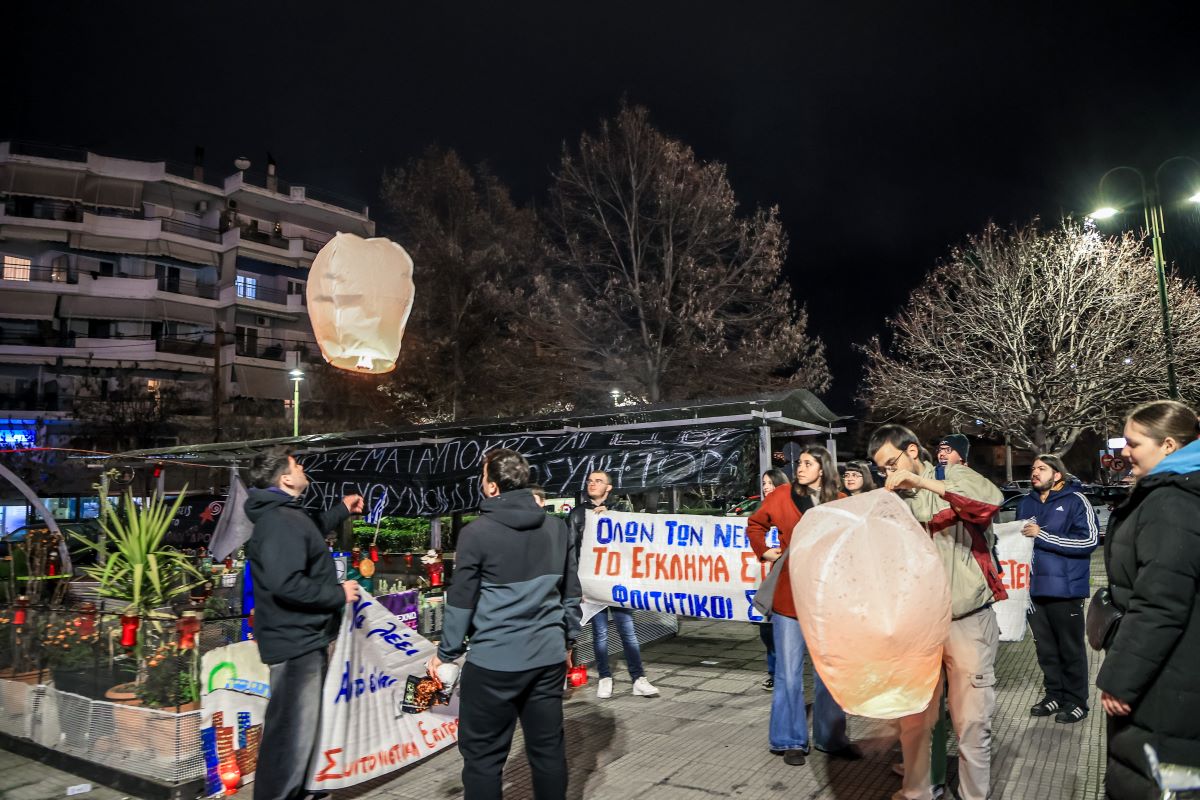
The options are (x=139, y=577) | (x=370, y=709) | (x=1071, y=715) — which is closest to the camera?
(x=370, y=709)

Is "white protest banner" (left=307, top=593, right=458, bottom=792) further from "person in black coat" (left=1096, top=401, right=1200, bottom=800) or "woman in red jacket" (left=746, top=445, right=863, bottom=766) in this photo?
"person in black coat" (left=1096, top=401, right=1200, bottom=800)

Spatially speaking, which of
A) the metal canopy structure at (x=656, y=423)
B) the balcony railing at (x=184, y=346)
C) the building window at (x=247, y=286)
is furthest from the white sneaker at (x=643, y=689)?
the building window at (x=247, y=286)

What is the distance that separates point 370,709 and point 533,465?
5.18 meters

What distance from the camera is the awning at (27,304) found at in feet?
133

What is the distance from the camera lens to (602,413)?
9.70 meters

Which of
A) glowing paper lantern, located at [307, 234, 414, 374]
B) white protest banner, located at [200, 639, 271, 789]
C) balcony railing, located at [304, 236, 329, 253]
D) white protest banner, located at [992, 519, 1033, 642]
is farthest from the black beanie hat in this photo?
balcony railing, located at [304, 236, 329, 253]

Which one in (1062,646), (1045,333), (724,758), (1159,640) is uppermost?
(1045,333)

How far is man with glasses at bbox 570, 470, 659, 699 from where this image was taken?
6570mm

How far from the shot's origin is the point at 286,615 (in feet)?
13.3

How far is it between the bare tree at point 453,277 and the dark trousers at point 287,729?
19.6 metres

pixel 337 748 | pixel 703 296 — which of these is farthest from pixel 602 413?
pixel 703 296

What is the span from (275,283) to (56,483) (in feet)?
64.5

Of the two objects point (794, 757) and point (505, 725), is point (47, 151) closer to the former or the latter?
point (505, 725)

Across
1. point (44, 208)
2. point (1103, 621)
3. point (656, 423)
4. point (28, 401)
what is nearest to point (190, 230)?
point (44, 208)
